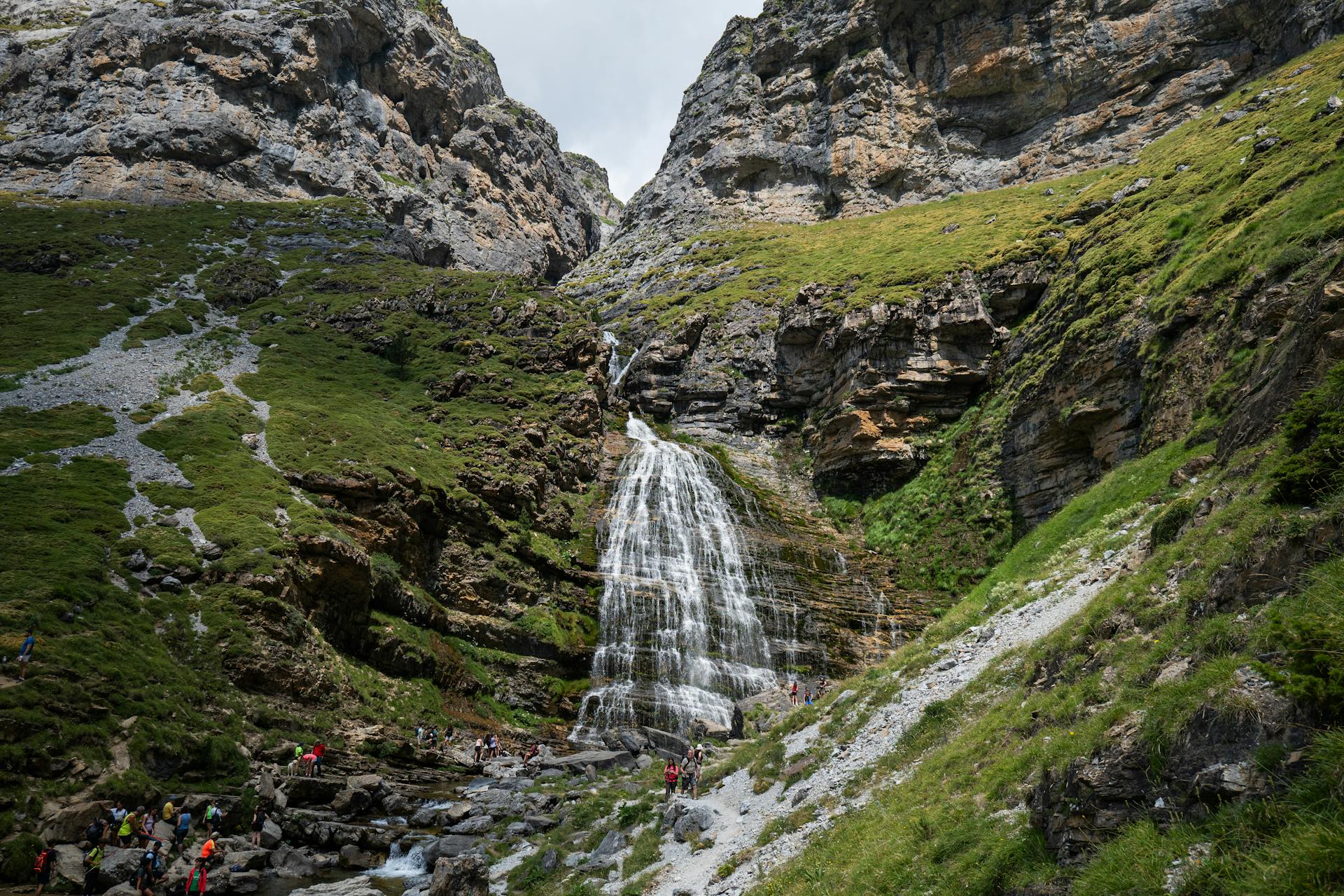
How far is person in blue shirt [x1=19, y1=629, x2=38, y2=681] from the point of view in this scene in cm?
1758

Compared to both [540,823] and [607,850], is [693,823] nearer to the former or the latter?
[607,850]

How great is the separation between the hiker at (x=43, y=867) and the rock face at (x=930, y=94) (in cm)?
9392

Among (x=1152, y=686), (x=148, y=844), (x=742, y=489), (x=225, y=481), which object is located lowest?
(x=148, y=844)

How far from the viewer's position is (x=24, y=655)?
58.6 feet

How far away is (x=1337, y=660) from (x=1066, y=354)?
111ft

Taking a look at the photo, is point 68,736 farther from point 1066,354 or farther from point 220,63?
point 220,63

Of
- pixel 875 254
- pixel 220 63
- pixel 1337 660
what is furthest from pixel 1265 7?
pixel 220 63

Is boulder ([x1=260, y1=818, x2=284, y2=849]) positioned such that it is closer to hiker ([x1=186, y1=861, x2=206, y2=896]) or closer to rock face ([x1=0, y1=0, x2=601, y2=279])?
hiker ([x1=186, y1=861, x2=206, y2=896])

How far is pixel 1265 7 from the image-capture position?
64.8 metres

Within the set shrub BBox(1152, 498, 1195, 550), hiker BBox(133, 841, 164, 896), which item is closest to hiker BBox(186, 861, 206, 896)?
hiker BBox(133, 841, 164, 896)

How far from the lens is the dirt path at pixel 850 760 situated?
1216 centimetres

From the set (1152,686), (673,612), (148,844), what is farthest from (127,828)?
(673,612)

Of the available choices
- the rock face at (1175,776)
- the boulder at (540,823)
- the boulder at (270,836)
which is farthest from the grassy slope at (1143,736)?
the boulder at (270,836)

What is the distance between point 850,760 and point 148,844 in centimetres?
1725
